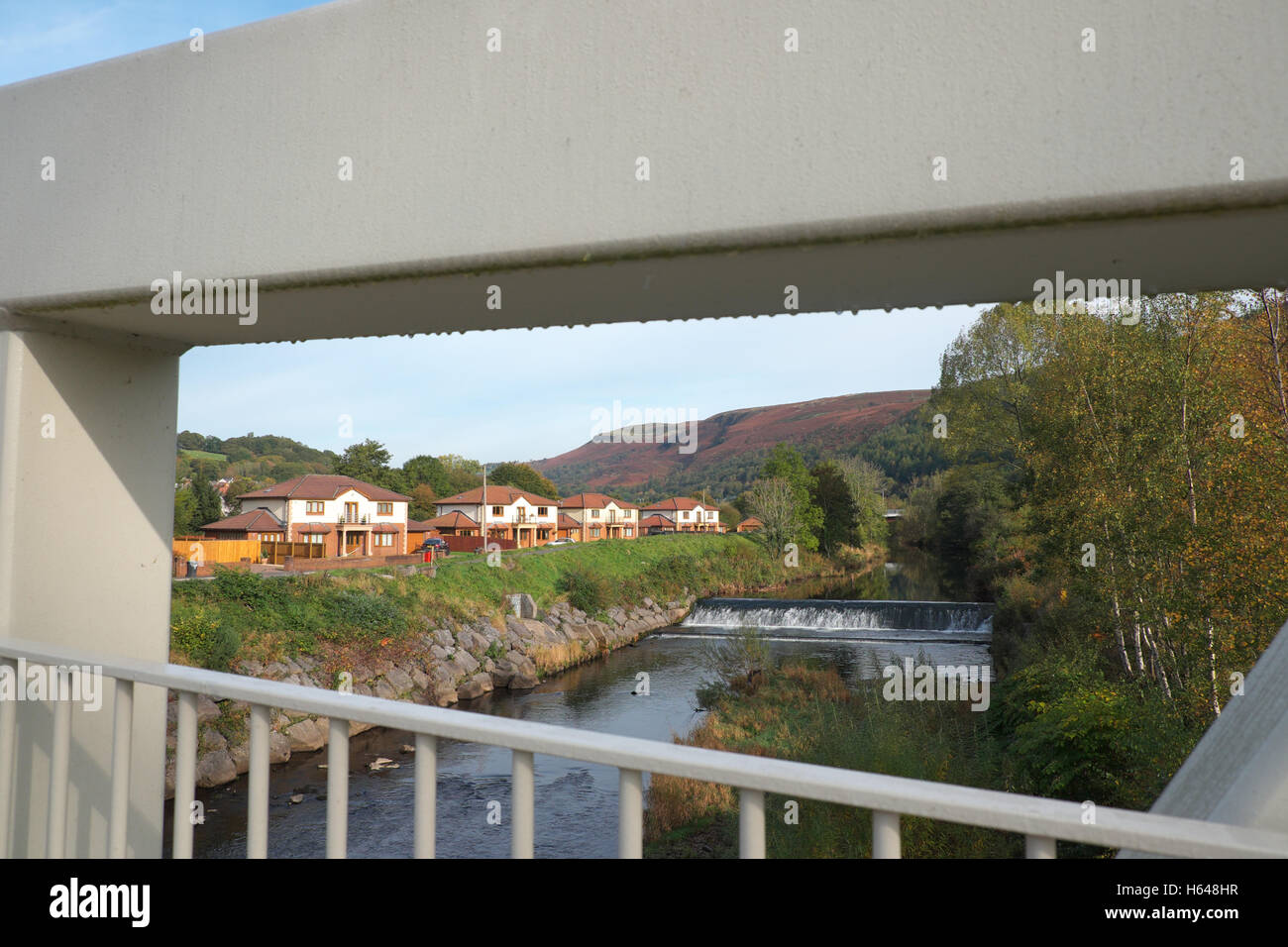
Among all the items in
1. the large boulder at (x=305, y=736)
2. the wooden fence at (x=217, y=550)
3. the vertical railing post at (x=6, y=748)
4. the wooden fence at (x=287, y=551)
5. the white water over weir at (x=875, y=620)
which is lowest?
the large boulder at (x=305, y=736)

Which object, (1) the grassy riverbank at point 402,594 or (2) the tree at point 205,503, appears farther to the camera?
(2) the tree at point 205,503

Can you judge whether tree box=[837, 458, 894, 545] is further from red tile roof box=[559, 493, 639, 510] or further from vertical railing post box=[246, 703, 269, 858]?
vertical railing post box=[246, 703, 269, 858]

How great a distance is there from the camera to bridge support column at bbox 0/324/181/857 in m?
1.97

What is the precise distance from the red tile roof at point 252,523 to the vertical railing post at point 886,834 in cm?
2478

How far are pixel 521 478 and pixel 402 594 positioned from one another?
34.3 metres

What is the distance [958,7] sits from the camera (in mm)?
1191

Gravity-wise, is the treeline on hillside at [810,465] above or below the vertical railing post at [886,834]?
above

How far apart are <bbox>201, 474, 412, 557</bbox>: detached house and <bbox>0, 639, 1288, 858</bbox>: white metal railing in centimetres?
2384

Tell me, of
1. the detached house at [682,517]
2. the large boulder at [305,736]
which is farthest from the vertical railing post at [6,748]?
the detached house at [682,517]

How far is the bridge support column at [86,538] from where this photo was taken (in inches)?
77.5

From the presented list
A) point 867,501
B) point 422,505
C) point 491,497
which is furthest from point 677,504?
point 422,505

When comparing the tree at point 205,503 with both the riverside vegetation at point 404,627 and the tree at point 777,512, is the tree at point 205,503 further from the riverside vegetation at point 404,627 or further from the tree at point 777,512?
the tree at point 777,512

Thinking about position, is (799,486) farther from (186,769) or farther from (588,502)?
(186,769)
